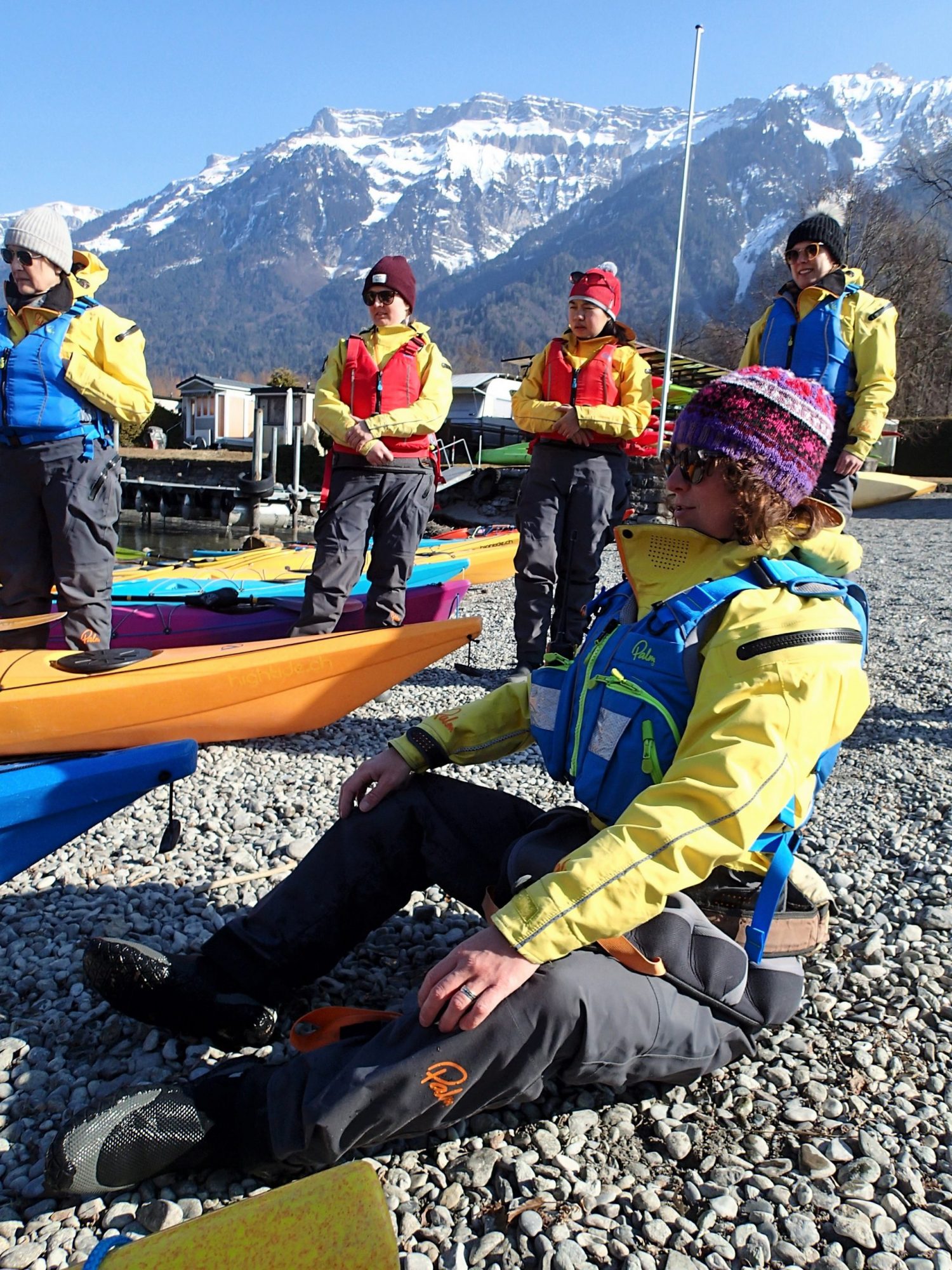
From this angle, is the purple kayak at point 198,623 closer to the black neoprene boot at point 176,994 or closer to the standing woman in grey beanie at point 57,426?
the standing woman in grey beanie at point 57,426

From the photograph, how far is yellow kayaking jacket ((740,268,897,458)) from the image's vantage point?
13.9ft

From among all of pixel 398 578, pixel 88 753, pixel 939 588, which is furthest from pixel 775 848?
pixel 939 588

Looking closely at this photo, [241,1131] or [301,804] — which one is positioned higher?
[241,1131]

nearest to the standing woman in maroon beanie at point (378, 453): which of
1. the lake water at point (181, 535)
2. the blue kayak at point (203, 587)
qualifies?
the blue kayak at point (203, 587)

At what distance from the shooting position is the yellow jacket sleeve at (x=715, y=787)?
4.63 ft

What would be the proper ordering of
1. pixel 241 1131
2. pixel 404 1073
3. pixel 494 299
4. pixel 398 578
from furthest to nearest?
pixel 494 299
pixel 398 578
pixel 241 1131
pixel 404 1073

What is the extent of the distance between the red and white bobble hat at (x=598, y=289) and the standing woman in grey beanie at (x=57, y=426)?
236cm

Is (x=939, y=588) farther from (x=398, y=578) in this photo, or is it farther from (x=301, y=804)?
(x=301, y=804)

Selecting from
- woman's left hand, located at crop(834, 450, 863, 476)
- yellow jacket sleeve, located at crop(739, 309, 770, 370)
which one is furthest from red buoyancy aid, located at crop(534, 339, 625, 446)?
woman's left hand, located at crop(834, 450, 863, 476)

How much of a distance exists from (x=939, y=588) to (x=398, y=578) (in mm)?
6247

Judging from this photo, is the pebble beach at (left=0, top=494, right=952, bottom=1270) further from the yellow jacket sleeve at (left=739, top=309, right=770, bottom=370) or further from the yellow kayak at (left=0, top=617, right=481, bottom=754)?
the yellow jacket sleeve at (left=739, top=309, right=770, bottom=370)

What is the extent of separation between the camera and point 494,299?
632 feet

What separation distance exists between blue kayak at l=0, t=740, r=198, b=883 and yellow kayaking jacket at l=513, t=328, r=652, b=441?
9.76 ft

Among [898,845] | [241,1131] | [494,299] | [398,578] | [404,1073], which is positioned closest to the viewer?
[404,1073]
